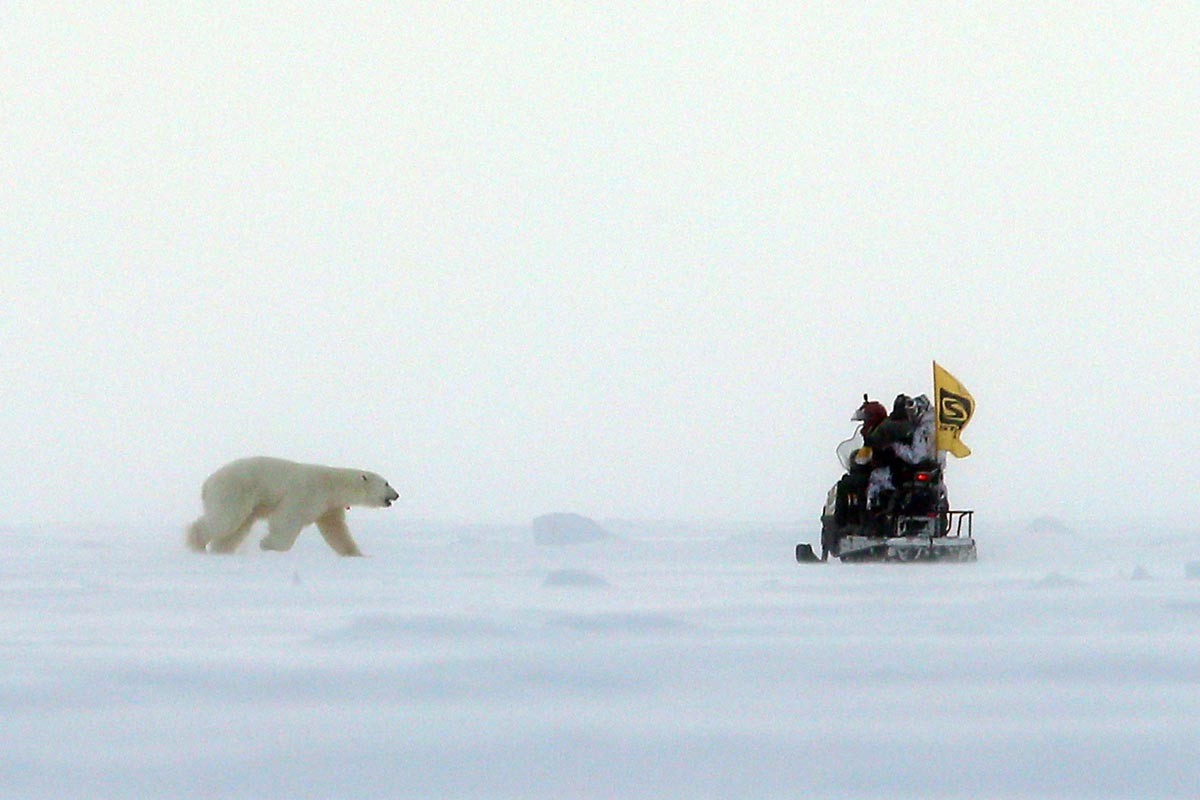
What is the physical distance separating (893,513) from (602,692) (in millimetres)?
7035

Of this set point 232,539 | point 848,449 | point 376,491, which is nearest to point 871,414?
point 848,449

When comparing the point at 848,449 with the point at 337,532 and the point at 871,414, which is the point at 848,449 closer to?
the point at 871,414

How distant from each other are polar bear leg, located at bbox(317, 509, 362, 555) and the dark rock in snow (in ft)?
7.92

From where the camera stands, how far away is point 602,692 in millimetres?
3990

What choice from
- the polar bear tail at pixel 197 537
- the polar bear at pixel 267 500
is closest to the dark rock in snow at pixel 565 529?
the polar bear at pixel 267 500

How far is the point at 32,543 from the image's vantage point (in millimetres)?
13648

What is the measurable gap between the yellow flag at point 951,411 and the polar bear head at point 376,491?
4.38 metres

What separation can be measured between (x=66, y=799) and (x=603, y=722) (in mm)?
1210

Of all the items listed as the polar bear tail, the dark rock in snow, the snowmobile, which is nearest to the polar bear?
the polar bear tail

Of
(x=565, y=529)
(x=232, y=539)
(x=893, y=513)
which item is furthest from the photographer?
(x=565, y=529)

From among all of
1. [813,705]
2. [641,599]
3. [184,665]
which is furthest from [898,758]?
[641,599]

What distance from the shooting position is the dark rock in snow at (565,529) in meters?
14.4

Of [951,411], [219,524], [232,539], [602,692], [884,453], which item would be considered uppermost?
[951,411]

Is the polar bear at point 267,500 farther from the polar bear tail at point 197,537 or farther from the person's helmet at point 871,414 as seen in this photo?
the person's helmet at point 871,414
